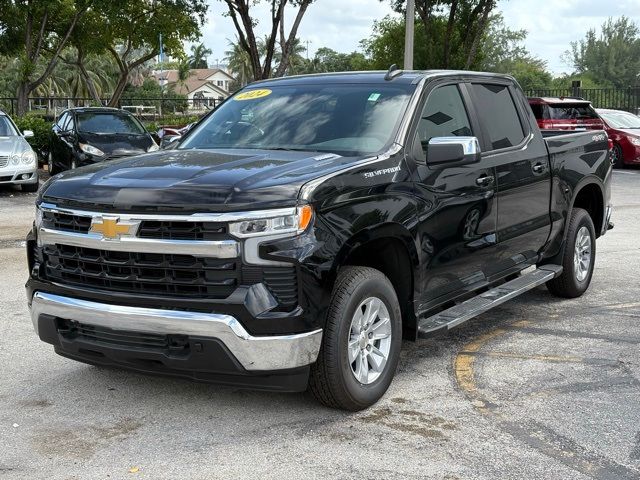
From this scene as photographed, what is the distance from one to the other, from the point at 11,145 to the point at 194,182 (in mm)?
12448

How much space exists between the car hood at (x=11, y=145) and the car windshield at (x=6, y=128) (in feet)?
0.66

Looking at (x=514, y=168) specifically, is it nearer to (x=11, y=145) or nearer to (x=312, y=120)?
(x=312, y=120)

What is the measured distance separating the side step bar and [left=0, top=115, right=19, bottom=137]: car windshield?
12.3 m

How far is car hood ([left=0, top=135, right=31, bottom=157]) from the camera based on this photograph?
50.8ft

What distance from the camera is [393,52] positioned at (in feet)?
132

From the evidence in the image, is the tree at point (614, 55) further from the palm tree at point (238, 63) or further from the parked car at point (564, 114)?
the parked car at point (564, 114)

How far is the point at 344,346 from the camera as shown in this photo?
451 cm

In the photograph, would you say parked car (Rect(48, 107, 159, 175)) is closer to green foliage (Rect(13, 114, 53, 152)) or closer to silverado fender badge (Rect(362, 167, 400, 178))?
green foliage (Rect(13, 114, 53, 152))

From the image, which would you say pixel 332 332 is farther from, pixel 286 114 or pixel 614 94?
pixel 614 94

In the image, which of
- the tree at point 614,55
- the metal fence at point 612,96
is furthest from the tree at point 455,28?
the tree at point 614,55

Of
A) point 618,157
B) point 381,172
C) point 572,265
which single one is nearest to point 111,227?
point 381,172

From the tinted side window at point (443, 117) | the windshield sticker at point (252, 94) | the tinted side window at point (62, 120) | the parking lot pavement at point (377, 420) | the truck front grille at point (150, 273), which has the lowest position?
the parking lot pavement at point (377, 420)

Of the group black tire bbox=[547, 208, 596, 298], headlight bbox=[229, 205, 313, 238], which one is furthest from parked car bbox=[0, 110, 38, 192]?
headlight bbox=[229, 205, 313, 238]

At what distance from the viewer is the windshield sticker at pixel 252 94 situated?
240 inches
